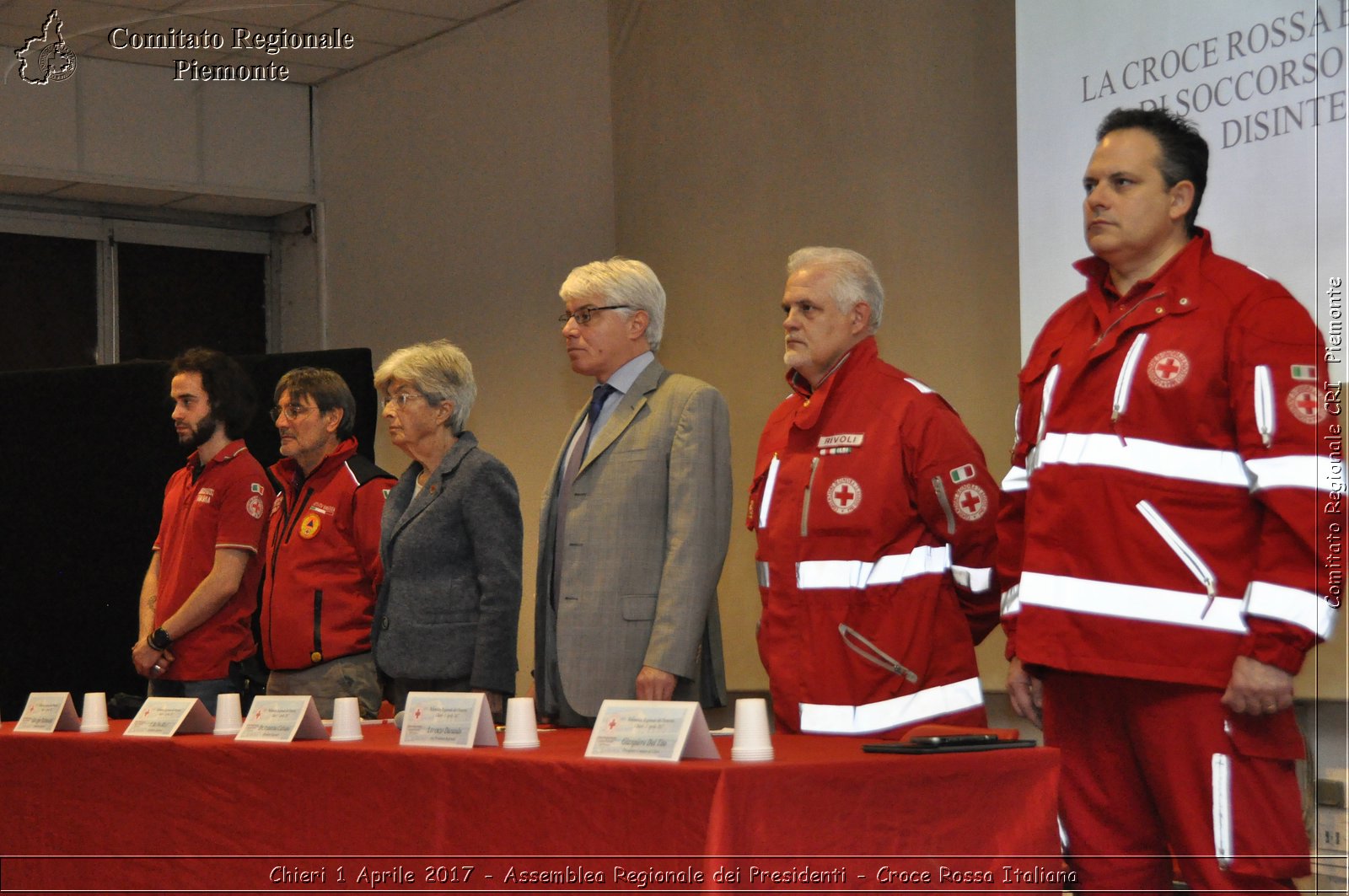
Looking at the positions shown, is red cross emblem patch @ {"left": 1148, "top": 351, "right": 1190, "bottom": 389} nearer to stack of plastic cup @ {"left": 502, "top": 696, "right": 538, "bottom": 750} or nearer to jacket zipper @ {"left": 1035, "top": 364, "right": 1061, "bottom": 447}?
jacket zipper @ {"left": 1035, "top": 364, "right": 1061, "bottom": 447}

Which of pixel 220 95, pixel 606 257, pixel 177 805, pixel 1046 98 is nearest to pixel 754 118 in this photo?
pixel 606 257

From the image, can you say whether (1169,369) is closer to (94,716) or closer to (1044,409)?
(1044,409)

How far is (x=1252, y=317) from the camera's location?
2.05 meters

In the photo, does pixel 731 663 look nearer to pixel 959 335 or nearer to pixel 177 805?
pixel 959 335

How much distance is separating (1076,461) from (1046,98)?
5.86ft

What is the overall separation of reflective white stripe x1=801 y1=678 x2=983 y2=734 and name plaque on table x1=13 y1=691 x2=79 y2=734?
1352mm

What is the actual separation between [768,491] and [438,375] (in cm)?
100

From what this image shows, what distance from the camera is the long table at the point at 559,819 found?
5.35 ft

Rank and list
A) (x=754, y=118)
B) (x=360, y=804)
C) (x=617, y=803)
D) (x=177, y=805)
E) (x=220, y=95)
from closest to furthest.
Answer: (x=617, y=803)
(x=360, y=804)
(x=177, y=805)
(x=754, y=118)
(x=220, y=95)

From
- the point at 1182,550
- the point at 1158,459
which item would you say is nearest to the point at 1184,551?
the point at 1182,550

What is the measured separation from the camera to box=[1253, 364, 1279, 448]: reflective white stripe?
1984 millimetres

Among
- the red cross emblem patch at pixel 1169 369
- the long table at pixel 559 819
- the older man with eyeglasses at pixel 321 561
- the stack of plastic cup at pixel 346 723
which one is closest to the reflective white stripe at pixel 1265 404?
the red cross emblem patch at pixel 1169 369

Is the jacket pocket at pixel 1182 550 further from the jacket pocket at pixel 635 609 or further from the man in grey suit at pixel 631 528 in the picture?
the jacket pocket at pixel 635 609

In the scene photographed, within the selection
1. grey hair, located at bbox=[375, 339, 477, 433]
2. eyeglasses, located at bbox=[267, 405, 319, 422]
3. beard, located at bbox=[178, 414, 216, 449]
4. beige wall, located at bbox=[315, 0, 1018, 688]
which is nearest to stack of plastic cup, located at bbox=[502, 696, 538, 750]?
grey hair, located at bbox=[375, 339, 477, 433]
